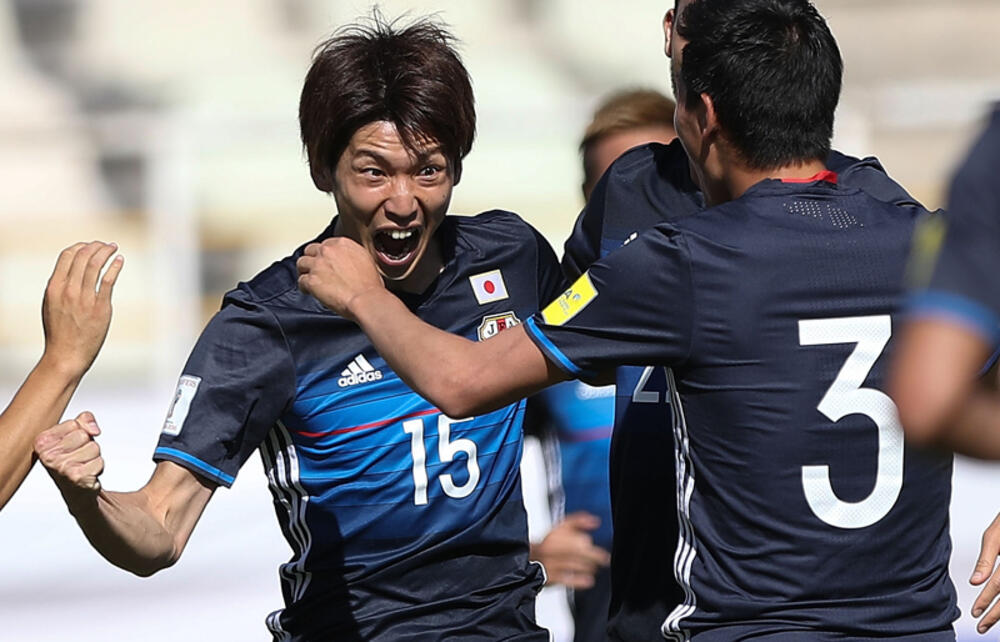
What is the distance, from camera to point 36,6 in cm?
1631

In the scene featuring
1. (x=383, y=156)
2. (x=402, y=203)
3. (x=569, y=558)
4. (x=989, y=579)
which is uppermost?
(x=383, y=156)

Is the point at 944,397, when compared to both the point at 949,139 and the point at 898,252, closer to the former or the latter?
the point at 898,252

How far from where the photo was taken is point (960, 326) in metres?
1.91

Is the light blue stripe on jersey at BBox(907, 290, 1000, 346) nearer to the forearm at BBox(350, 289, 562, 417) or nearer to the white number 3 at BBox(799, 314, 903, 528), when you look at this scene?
the white number 3 at BBox(799, 314, 903, 528)

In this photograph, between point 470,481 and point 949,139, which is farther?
point 949,139

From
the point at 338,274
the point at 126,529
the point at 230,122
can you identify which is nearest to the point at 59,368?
the point at 126,529

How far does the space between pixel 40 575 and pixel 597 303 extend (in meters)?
5.19

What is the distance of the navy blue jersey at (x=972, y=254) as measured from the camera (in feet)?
6.30

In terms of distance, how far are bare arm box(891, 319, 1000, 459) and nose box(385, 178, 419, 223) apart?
5.39ft

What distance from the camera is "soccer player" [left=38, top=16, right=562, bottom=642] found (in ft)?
11.1

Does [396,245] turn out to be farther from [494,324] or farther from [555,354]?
[555,354]

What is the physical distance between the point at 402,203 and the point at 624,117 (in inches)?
59.9

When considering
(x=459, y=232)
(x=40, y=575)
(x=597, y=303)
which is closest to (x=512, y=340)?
(x=597, y=303)

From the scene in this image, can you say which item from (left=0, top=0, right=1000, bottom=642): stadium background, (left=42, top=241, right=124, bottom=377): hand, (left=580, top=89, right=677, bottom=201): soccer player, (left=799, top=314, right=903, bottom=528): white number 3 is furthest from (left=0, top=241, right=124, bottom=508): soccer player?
(left=0, top=0, right=1000, bottom=642): stadium background
